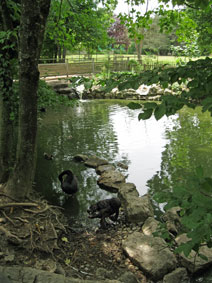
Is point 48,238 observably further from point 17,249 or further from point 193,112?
point 193,112

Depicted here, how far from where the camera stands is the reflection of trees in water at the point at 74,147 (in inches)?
282

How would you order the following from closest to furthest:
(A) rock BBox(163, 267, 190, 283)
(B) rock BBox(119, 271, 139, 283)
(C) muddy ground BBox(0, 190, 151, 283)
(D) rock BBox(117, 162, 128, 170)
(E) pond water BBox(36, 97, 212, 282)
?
(B) rock BBox(119, 271, 139, 283) < (A) rock BBox(163, 267, 190, 283) < (C) muddy ground BBox(0, 190, 151, 283) < (E) pond water BBox(36, 97, 212, 282) < (D) rock BBox(117, 162, 128, 170)

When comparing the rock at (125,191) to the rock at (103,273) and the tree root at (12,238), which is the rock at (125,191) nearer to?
the rock at (103,273)

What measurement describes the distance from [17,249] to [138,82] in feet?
11.8

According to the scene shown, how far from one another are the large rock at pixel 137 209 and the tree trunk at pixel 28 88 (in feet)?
6.49

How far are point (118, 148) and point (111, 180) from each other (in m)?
3.05

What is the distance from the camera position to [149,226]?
5531mm

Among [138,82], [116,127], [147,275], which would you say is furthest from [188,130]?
[138,82]

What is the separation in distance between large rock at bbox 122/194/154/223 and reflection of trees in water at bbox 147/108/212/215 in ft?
3.55

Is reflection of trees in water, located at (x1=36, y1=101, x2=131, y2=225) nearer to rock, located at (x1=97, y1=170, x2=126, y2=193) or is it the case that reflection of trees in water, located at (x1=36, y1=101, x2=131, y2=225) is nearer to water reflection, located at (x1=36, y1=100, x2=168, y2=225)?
water reflection, located at (x1=36, y1=100, x2=168, y2=225)

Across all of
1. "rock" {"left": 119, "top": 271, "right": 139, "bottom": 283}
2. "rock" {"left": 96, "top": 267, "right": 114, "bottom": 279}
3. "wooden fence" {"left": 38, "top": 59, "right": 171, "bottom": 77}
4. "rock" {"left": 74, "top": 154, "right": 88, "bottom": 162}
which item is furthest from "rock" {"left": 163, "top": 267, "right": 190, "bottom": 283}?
"wooden fence" {"left": 38, "top": 59, "right": 171, "bottom": 77}

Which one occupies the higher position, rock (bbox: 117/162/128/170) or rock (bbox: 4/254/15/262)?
rock (bbox: 4/254/15/262)

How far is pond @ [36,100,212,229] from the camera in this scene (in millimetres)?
7598

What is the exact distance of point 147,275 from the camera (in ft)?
14.5
